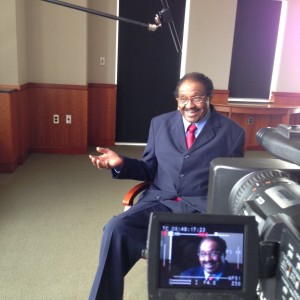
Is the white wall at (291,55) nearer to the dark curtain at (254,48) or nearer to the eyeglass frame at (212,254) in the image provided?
the dark curtain at (254,48)

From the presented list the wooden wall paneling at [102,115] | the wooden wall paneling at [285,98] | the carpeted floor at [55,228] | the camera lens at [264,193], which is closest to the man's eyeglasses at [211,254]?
the camera lens at [264,193]

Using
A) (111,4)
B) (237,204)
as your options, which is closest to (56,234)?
(237,204)

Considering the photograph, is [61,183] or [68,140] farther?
[68,140]

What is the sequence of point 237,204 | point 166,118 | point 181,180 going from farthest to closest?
point 166,118
point 181,180
point 237,204

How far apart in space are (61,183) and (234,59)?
2.84 meters

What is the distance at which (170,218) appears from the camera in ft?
1.77

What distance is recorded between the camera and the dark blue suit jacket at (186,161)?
166 cm

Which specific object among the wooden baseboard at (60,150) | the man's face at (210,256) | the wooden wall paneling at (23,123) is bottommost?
the wooden baseboard at (60,150)

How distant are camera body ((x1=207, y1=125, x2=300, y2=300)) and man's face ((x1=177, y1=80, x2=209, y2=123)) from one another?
→ 974mm

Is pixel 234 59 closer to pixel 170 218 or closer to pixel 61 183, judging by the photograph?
pixel 61 183

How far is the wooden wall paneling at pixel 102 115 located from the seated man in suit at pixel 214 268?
13.4ft

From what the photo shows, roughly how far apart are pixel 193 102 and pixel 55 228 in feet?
4.52

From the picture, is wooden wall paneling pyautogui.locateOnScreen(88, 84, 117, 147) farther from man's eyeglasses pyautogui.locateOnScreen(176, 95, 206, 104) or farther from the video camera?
the video camera

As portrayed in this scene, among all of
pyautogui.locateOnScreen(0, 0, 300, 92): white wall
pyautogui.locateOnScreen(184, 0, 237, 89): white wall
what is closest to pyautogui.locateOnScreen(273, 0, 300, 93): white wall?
pyautogui.locateOnScreen(0, 0, 300, 92): white wall
